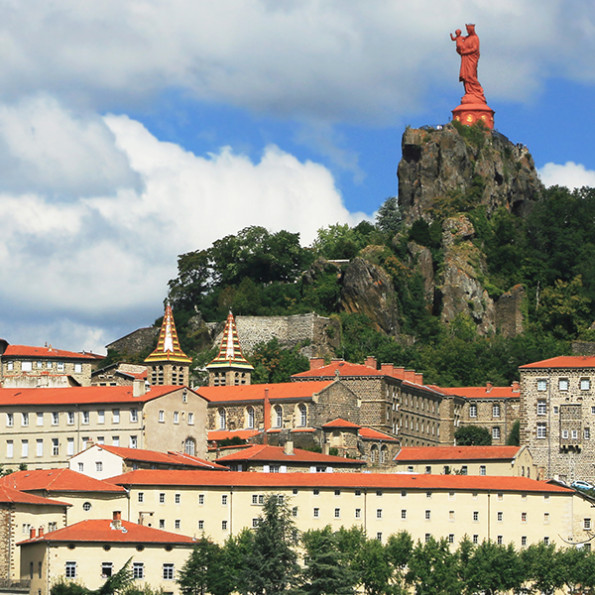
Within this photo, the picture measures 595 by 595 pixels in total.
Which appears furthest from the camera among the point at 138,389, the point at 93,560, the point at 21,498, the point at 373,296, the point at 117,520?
the point at 373,296

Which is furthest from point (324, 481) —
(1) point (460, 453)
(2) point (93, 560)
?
(1) point (460, 453)

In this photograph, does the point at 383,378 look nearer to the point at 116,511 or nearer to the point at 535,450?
the point at 535,450

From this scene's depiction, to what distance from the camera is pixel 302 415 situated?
11481cm

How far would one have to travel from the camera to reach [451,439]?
423ft

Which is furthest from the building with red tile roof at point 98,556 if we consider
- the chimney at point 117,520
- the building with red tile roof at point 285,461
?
the building with red tile roof at point 285,461

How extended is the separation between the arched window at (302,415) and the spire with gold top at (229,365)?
15008 millimetres

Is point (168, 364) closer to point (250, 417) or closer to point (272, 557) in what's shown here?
point (250, 417)

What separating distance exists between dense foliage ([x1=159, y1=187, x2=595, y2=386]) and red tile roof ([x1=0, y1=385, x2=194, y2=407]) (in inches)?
915

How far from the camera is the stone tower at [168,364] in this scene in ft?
419

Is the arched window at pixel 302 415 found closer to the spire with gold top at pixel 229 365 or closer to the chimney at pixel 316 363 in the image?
the chimney at pixel 316 363

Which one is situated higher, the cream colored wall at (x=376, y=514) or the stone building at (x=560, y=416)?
the stone building at (x=560, y=416)

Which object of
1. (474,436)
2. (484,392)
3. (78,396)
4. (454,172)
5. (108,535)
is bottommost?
(108,535)

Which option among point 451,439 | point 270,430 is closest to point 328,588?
point 270,430

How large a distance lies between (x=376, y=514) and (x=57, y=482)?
17124 millimetres
